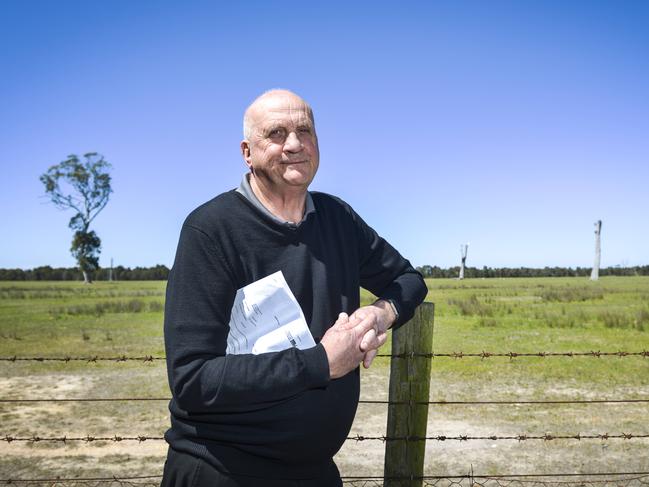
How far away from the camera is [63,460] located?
5.64 meters

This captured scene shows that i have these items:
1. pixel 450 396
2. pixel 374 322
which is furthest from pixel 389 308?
pixel 450 396

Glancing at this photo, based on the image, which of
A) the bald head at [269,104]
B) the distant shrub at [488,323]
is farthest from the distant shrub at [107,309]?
the bald head at [269,104]

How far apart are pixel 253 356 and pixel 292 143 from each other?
26.4 inches

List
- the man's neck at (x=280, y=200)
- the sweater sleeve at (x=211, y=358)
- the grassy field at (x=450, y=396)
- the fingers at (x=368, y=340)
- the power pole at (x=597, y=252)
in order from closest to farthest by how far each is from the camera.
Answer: the sweater sleeve at (x=211, y=358) → the fingers at (x=368, y=340) → the man's neck at (x=280, y=200) → the grassy field at (x=450, y=396) → the power pole at (x=597, y=252)

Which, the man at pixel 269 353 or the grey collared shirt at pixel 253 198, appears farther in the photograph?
the grey collared shirt at pixel 253 198

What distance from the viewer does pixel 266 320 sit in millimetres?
1687

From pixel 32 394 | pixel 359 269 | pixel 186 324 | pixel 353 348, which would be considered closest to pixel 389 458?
pixel 359 269

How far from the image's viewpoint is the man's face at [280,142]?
1.77 m

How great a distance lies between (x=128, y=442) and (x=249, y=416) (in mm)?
5314

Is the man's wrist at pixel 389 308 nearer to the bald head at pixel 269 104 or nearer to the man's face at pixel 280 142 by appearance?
the man's face at pixel 280 142

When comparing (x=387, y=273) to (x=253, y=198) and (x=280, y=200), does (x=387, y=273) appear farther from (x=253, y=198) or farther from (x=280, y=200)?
(x=253, y=198)

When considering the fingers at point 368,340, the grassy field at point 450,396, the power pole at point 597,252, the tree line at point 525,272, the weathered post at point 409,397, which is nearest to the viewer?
the fingers at point 368,340

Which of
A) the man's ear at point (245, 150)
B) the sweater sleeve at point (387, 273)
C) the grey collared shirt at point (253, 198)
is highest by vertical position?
the man's ear at point (245, 150)

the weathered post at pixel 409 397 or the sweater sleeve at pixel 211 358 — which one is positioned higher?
the sweater sleeve at pixel 211 358
